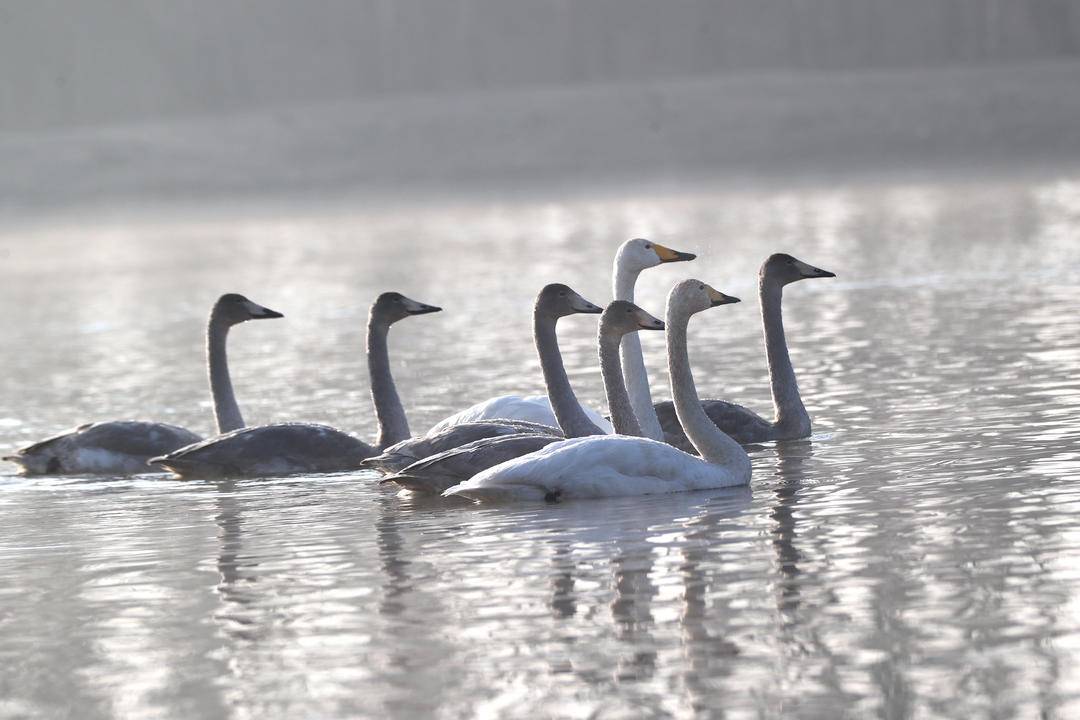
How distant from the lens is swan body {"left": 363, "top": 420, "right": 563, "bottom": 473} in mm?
11078

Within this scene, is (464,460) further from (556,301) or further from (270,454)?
(270,454)

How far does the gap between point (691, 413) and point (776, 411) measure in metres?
1.80

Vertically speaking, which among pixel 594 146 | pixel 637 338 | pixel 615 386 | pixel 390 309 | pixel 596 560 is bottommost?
pixel 596 560

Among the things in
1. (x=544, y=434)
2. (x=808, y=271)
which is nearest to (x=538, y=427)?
(x=544, y=434)

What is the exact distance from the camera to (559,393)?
37.2 feet

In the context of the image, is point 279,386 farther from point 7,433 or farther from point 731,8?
point 731,8

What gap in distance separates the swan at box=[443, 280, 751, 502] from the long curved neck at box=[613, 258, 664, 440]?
1188 mm

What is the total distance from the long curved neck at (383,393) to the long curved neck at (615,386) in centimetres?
168

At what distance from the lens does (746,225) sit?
3859 cm

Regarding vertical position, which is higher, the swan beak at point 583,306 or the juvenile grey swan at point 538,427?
the swan beak at point 583,306

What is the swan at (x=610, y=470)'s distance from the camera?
995 cm

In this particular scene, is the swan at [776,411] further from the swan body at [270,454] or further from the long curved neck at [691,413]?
the swan body at [270,454]

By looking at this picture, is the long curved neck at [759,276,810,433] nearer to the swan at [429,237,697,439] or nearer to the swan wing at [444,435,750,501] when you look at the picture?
the swan at [429,237,697,439]

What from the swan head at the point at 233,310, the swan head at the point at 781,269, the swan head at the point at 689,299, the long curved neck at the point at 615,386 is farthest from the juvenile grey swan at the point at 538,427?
the swan head at the point at 233,310
